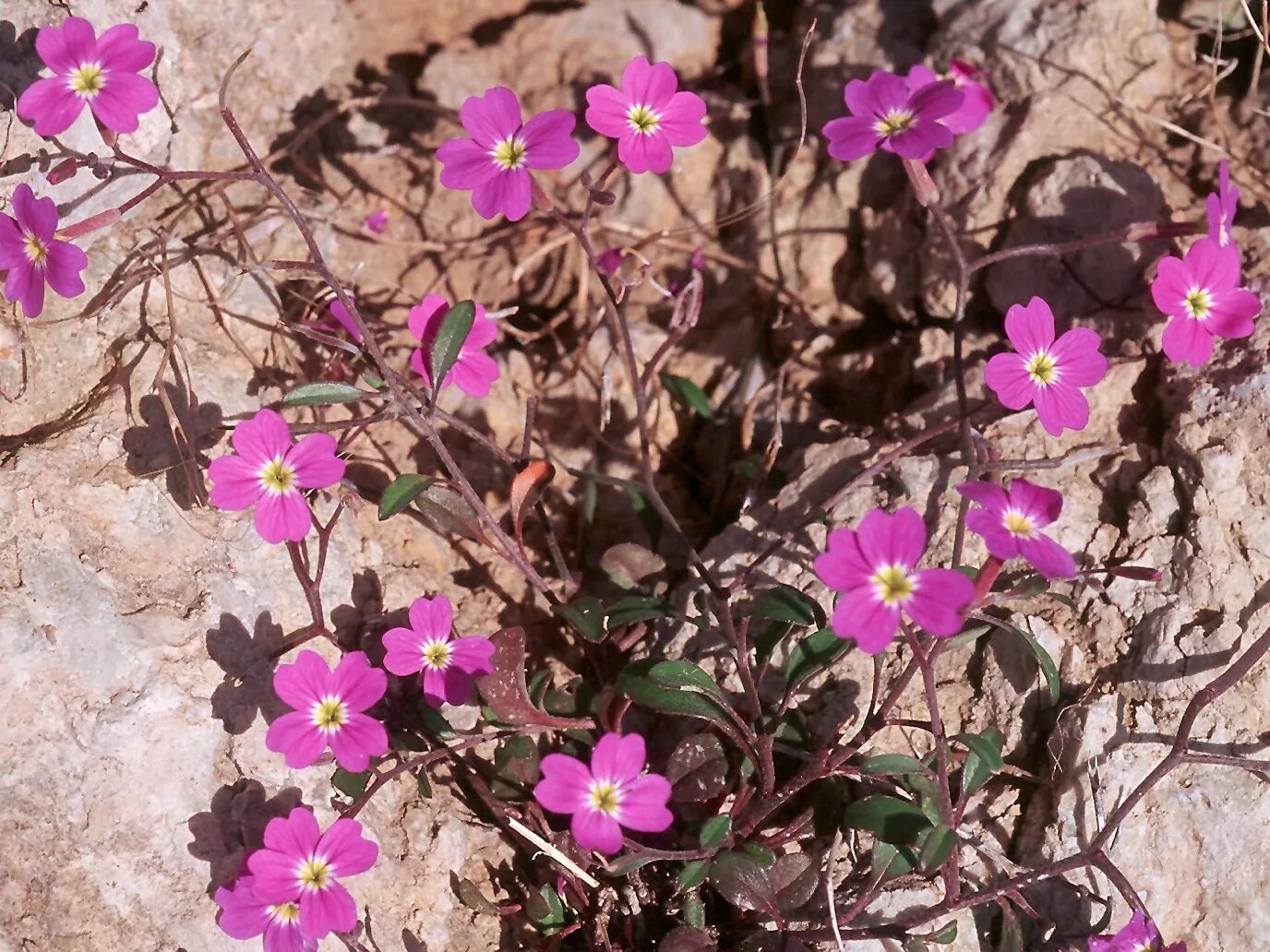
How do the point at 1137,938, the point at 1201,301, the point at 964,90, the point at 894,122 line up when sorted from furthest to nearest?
the point at 964,90 < the point at 894,122 < the point at 1201,301 < the point at 1137,938

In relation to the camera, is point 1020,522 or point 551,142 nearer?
point 1020,522

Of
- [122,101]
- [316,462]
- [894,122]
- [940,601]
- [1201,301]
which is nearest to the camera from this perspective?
[940,601]

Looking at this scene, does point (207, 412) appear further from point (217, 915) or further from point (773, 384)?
point (773, 384)

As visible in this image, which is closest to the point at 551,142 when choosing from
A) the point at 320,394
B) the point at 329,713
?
the point at 320,394

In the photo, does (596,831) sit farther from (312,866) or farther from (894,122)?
(894,122)

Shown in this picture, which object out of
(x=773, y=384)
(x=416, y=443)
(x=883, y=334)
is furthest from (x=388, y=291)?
(x=883, y=334)

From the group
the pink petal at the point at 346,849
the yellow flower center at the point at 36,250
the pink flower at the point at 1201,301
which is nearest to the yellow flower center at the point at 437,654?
the pink petal at the point at 346,849

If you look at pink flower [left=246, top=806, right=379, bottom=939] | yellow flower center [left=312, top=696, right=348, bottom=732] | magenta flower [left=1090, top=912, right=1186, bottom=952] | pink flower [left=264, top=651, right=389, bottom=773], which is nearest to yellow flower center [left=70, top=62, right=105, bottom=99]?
pink flower [left=264, top=651, right=389, bottom=773]
